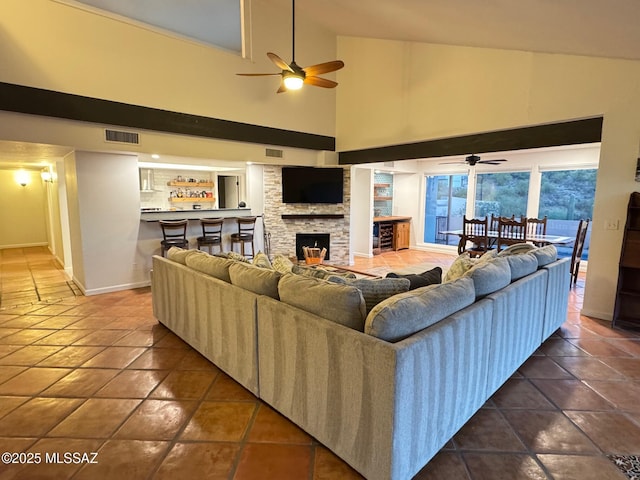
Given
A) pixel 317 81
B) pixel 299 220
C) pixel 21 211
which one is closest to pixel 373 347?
pixel 317 81

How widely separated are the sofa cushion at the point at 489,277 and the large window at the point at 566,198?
19.0 ft

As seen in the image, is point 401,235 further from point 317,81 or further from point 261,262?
point 261,262

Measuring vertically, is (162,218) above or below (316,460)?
above

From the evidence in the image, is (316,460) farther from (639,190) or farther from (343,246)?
(343,246)

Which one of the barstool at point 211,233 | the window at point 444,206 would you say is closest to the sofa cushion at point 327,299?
the barstool at point 211,233

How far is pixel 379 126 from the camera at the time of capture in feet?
20.7

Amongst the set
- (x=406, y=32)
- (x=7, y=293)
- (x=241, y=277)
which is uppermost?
(x=406, y=32)

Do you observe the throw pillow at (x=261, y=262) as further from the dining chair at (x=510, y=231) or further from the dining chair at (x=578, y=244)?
the dining chair at (x=578, y=244)

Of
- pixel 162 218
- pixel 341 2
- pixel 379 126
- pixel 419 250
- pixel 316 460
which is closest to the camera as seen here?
pixel 316 460

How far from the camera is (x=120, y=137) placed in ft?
15.7

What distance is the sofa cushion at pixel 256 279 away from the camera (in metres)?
2.31

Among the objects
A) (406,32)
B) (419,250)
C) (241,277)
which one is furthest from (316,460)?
(419,250)

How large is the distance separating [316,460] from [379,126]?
568 centimetres

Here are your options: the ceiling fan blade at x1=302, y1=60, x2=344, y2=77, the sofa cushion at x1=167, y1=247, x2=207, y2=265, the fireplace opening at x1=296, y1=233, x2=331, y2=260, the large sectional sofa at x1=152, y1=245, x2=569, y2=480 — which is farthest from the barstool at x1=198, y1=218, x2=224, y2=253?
the large sectional sofa at x1=152, y1=245, x2=569, y2=480
